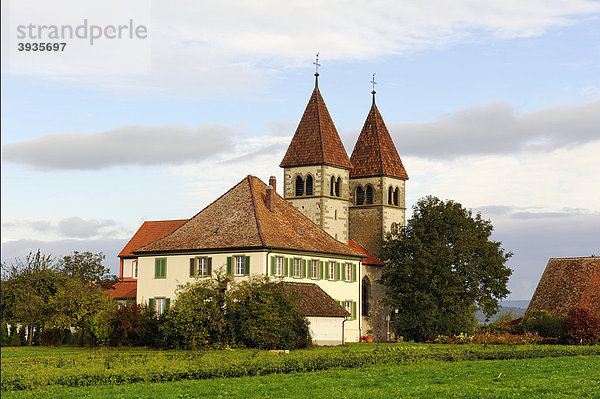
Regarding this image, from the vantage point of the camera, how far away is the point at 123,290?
8100 centimetres

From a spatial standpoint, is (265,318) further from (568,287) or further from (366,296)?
(366,296)

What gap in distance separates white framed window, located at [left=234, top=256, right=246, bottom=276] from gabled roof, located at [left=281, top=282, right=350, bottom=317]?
3.00m

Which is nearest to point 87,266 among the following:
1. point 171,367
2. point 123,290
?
point 123,290

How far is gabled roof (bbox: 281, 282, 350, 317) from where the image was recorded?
57.8 metres

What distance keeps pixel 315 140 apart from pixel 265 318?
32.5 metres

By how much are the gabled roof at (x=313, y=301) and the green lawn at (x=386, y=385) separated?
72.1 ft

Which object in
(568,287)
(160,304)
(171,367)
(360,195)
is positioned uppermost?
(360,195)

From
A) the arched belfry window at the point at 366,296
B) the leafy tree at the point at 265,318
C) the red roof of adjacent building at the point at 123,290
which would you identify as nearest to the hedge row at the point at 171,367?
the leafy tree at the point at 265,318

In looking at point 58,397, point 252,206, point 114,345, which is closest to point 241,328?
point 114,345

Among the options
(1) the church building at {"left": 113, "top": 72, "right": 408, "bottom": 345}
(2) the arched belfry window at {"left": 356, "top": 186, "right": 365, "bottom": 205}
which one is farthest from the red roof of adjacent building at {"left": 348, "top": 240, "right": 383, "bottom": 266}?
(2) the arched belfry window at {"left": 356, "top": 186, "right": 365, "bottom": 205}

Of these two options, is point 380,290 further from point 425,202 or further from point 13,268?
point 13,268

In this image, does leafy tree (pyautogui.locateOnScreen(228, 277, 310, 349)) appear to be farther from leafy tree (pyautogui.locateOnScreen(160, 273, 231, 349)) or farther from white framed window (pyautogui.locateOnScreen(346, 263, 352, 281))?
white framed window (pyautogui.locateOnScreen(346, 263, 352, 281))

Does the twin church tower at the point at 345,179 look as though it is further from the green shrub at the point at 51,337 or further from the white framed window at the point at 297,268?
the green shrub at the point at 51,337

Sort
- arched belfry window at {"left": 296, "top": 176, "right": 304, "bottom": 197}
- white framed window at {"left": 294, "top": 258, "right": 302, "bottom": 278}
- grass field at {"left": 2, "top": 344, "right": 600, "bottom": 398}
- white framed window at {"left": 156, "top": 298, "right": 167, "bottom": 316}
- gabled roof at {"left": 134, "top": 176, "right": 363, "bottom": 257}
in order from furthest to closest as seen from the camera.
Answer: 1. arched belfry window at {"left": 296, "top": 176, "right": 304, "bottom": 197}
2. white framed window at {"left": 156, "top": 298, "right": 167, "bottom": 316}
3. white framed window at {"left": 294, "top": 258, "right": 302, "bottom": 278}
4. gabled roof at {"left": 134, "top": 176, "right": 363, "bottom": 257}
5. grass field at {"left": 2, "top": 344, "right": 600, "bottom": 398}
